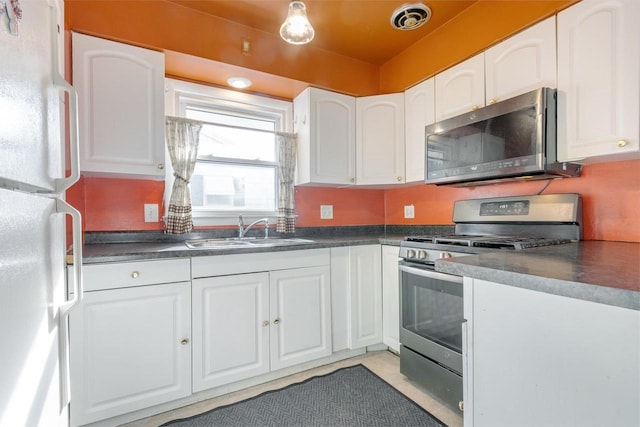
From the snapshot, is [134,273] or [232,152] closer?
[134,273]

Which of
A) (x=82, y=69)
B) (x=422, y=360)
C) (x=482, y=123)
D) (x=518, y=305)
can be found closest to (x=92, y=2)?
(x=82, y=69)

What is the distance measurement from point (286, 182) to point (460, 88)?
4.72ft

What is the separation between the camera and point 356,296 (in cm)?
212

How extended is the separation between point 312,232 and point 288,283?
80cm

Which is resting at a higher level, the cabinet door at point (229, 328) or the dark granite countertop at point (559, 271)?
the dark granite countertop at point (559, 271)

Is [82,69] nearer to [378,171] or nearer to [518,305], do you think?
[378,171]

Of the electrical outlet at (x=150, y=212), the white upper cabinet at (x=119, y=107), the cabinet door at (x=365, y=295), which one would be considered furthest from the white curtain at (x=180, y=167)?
the cabinet door at (x=365, y=295)

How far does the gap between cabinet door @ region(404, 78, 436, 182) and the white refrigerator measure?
206 cm

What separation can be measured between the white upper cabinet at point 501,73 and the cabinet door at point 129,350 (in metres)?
2.06

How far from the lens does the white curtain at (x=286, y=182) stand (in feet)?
7.85

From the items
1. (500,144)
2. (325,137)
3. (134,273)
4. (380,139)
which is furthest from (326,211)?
(134,273)

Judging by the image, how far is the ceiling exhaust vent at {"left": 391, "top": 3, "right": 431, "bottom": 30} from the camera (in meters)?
2.00

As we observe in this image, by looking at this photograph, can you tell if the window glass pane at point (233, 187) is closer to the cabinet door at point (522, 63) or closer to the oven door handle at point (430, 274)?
the oven door handle at point (430, 274)

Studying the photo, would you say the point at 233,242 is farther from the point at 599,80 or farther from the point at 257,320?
the point at 599,80
